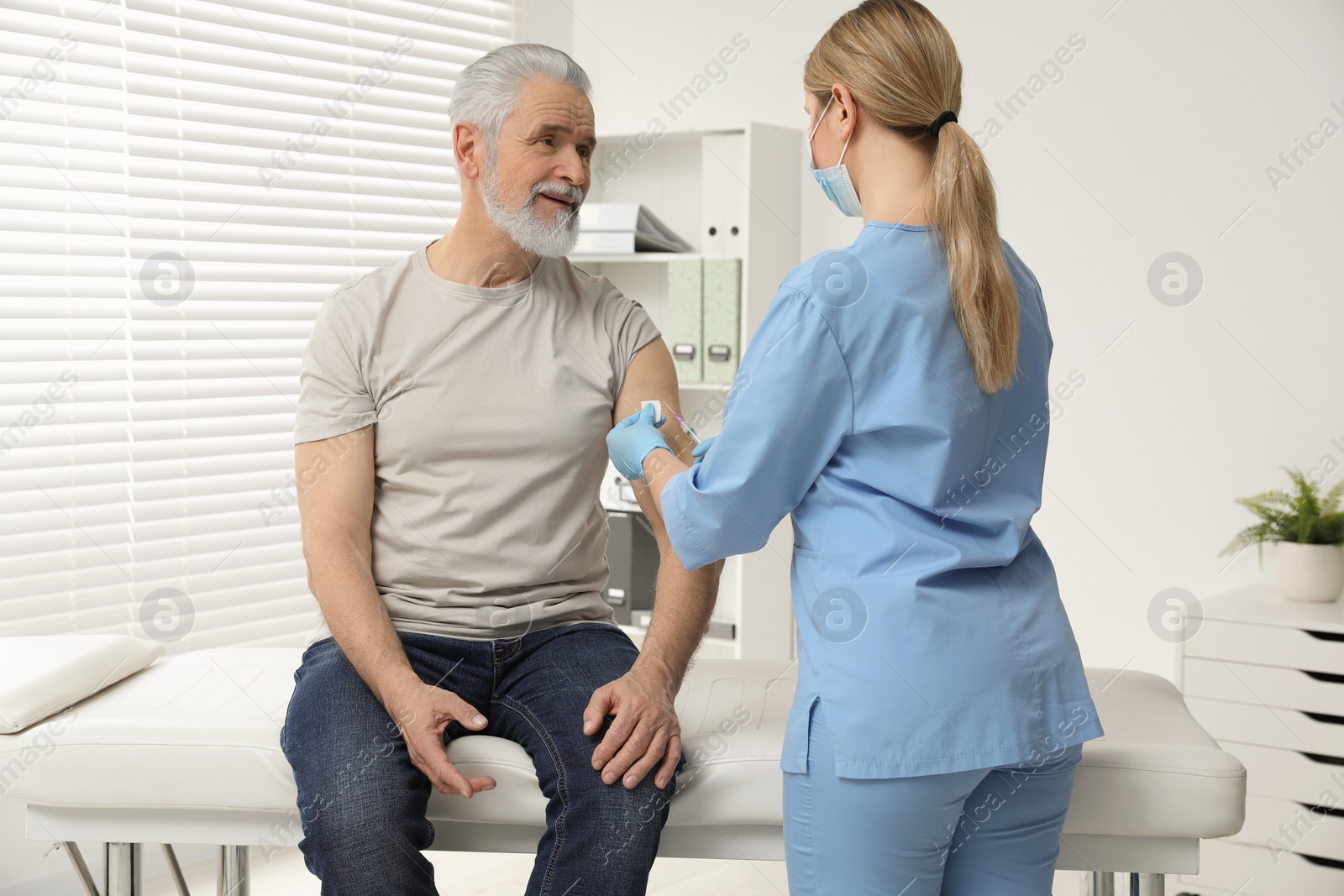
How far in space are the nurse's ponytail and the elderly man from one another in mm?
574

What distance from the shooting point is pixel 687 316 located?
2.97 m

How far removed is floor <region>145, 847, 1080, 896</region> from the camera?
230 centimetres

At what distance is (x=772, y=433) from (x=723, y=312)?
1906 millimetres

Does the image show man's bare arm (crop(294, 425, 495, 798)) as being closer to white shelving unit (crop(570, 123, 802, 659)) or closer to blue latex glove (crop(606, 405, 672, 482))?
blue latex glove (crop(606, 405, 672, 482))

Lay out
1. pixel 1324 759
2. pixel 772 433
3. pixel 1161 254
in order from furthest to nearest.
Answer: pixel 1161 254
pixel 1324 759
pixel 772 433

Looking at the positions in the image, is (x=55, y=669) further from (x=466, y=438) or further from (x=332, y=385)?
(x=466, y=438)

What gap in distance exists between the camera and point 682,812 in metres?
1.39

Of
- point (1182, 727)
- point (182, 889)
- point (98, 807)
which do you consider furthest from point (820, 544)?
point (182, 889)

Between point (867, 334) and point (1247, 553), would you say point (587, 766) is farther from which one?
point (1247, 553)

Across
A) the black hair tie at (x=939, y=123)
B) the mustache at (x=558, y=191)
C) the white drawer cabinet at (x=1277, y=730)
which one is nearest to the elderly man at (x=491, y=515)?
the mustache at (x=558, y=191)

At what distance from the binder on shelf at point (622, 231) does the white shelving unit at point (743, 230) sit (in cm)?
3

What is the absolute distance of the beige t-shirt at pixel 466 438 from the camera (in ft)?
5.05

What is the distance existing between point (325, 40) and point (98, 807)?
1950 millimetres

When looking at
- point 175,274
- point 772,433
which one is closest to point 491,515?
point 772,433
